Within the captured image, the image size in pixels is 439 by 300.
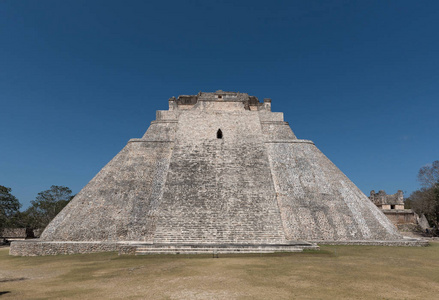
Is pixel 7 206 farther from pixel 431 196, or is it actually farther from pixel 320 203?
pixel 431 196

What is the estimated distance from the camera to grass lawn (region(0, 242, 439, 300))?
4938 millimetres

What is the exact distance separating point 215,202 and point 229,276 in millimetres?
5691

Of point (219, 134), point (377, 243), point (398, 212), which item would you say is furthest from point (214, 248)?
point (398, 212)

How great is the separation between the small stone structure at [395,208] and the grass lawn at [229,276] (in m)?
18.3

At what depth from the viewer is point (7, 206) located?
783 inches

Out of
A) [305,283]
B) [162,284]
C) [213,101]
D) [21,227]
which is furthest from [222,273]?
[21,227]

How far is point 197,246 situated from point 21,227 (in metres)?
20.2

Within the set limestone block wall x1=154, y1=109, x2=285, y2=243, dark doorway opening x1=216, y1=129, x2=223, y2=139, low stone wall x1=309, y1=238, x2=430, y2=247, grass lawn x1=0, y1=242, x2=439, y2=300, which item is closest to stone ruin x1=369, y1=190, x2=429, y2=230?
low stone wall x1=309, y1=238, x2=430, y2=247

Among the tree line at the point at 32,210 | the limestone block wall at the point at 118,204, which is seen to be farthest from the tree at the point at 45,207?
the limestone block wall at the point at 118,204

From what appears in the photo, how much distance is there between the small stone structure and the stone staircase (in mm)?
19983

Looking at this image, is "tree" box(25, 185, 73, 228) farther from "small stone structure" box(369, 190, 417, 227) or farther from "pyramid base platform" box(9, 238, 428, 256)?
"small stone structure" box(369, 190, 417, 227)

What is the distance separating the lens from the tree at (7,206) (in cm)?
1938

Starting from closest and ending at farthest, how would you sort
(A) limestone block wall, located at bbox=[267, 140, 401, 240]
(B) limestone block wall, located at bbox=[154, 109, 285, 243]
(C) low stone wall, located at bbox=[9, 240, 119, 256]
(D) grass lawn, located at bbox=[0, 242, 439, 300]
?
(D) grass lawn, located at bbox=[0, 242, 439, 300] < (C) low stone wall, located at bbox=[9, 240, 119, 256] < (B) limestone block wall, located at bbox=[154, 109, 285, 243] < (A) limestone block wall, located at bbox=[267, 140, 401, 240]

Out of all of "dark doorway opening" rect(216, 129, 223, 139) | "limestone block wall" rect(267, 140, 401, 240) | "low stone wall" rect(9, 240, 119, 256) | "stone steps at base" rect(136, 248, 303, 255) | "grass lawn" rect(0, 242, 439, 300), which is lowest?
"grass lawn" rect(0, 242, 439, 300)
